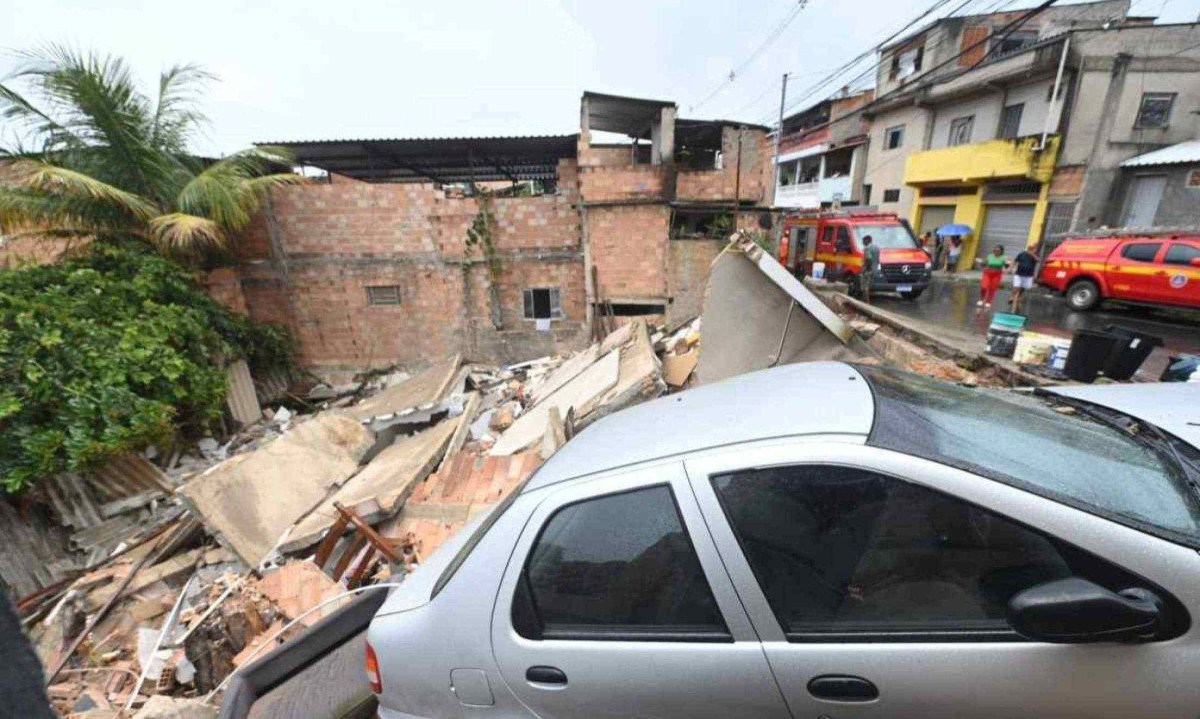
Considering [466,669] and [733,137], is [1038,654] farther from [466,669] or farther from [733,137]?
[733,137]

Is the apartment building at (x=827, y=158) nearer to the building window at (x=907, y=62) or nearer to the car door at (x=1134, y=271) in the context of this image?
the building window at (x=907, y=62)


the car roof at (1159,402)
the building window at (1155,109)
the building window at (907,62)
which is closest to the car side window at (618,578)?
the car roof at (1159,402)

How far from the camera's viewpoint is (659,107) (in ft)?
29.0

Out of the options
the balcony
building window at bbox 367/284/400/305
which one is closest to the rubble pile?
building window at bbox 367/284/400/305

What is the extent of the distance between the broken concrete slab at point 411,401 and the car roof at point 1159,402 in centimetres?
635

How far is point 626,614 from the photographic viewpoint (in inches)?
60.5

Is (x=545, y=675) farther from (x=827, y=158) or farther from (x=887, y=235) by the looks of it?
(x=827, y=158)

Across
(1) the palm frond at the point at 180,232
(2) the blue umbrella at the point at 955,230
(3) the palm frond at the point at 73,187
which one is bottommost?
(2) the blue umbrella at the point at 955,230

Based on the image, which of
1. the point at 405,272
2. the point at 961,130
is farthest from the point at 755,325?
the point at 961,130

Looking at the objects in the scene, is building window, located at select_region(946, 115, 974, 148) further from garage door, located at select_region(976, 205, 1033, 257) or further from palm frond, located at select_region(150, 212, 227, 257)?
palm frond, located at select_region(150, 212, 227, 257)

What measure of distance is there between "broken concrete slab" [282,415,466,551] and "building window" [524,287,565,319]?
4.12 metres

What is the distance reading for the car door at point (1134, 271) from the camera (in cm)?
831

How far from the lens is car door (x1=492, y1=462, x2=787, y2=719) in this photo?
142cm

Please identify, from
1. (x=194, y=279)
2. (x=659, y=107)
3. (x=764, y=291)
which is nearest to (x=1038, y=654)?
(x=764, y=291)
